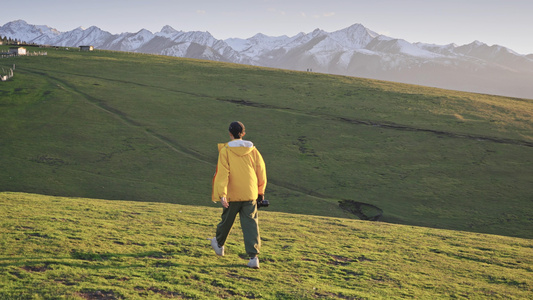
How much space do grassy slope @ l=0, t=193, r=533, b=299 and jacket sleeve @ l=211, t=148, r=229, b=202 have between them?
2134mm

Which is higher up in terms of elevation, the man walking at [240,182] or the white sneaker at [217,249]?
the man walking at [240,182]

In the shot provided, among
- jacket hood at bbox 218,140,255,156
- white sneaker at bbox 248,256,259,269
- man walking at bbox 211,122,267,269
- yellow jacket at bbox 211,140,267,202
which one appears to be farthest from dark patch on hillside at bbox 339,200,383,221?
jacket hood at bbox 218,140,255,156

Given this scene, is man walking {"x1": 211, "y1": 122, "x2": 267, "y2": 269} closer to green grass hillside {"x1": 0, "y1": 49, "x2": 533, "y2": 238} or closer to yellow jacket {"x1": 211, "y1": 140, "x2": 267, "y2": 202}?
yellow jacket {"x1": 211, "y1": 140, "x2": 267, "y2": 202}

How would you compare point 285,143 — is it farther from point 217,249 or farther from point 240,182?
point 240,182

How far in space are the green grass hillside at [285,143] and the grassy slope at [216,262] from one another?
1423cm

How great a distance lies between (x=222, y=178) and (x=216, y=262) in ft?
8.47

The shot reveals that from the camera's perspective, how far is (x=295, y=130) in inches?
2137

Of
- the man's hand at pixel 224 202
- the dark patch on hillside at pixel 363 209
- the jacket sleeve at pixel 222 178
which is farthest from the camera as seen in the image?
the dark patch on hillside at pixel 363 209

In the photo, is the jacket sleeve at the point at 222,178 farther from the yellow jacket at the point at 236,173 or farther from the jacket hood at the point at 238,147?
the jacket hood at the point at 238,147

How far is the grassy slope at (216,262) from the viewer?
9.45 meters

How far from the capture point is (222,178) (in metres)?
11.1

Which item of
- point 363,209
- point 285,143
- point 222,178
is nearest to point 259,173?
point 222,178

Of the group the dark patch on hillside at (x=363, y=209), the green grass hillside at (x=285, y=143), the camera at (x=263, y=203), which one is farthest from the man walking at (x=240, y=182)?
the dark patch on hillside at (x=363, y=209)

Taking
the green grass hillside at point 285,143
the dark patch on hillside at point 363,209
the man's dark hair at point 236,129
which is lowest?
the dark patch on hillside at point 363,209
